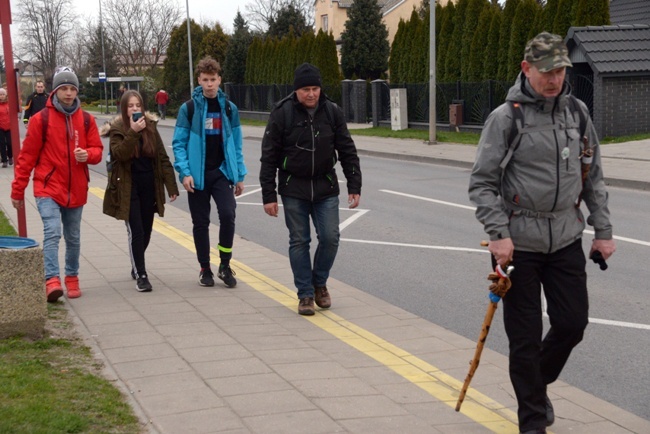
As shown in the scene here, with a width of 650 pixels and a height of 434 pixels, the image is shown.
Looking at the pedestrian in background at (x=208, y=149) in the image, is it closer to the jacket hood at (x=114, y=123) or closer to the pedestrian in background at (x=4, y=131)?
the jacket hood at (x=114, y=123)

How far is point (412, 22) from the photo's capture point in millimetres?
35656

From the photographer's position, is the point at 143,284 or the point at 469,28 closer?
the point at 143,284

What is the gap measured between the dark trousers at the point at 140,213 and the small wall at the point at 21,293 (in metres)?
1.75

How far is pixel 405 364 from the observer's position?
5879mm

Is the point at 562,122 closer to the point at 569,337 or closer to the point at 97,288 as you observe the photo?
the point at 569,337

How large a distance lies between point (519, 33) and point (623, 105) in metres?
5.15

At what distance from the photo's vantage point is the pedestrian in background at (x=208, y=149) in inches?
313

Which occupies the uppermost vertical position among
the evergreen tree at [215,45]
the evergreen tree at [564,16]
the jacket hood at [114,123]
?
the evergreen tree at [215,45]

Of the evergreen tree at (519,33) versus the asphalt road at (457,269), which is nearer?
the asphalt road at (457,269)

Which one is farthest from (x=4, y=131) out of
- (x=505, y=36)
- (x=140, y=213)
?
(x=140, y=213)

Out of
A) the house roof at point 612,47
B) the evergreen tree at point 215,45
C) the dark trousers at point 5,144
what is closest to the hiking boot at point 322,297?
the dark trousers at point 5,144

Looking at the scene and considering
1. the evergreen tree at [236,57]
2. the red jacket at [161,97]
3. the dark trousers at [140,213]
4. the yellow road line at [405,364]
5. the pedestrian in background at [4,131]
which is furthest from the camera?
the evergreen tree at [236,57]

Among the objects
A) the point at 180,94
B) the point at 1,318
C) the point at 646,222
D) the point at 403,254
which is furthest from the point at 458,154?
the point at 180,94

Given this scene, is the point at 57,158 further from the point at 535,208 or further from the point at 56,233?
the point at 535,208
